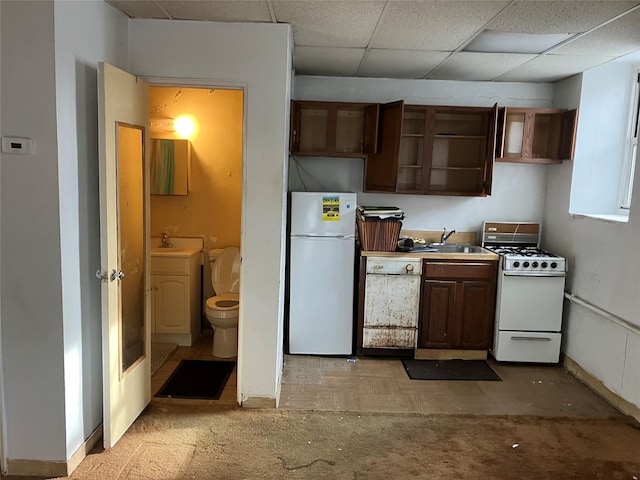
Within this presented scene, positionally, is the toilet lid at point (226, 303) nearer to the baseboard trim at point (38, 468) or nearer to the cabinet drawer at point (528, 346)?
the baseboard trim at point (38, 468)

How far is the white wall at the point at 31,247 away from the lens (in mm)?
2217

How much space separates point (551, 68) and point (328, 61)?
1806mm

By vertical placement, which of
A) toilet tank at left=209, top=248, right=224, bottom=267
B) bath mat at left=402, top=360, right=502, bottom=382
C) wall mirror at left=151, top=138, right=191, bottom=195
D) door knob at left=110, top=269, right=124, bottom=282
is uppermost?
wall mirror at left=151, top=138, right=191, bottom=195

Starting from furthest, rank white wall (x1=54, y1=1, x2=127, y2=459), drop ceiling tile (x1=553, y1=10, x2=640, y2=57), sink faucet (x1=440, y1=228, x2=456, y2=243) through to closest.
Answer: sink faucet (x1=440, y1=228, x2=456, y2=243) < drop ceiling tile (x1=553, y1=10, x2=640, y2=57) < white wall (x1=54, y1=1, x2=127, y2=459)

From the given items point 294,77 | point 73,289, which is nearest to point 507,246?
point 294,77

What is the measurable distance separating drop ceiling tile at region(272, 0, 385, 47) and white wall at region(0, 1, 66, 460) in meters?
1.23

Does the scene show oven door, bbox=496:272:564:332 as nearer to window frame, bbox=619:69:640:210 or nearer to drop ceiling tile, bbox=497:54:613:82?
window frame, bbox=619:69:640:210

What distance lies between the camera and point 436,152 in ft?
14.8

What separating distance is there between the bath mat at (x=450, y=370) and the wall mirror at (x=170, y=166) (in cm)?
257

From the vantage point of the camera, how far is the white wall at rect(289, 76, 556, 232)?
4.52 meters

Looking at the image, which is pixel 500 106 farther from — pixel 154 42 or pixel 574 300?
pixel 154 42

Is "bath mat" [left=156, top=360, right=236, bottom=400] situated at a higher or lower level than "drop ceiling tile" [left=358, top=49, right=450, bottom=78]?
lower

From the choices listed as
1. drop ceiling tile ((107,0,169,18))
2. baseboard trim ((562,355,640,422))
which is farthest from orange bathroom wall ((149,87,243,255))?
baseboard trim ((562,355,640,422))

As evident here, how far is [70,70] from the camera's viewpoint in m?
2.35
